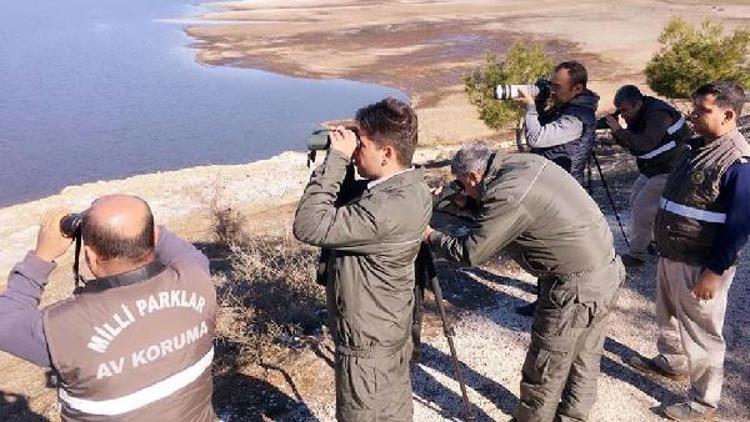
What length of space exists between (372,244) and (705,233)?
76.8 inches

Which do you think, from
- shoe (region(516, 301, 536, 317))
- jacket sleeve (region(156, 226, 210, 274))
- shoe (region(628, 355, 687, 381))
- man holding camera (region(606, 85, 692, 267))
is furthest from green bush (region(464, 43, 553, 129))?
jacket sleeve (region(156, 226, 210, 274))

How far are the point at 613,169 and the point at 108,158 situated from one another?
1452 cm

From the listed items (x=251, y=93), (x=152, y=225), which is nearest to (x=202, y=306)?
(x=152, y=225)

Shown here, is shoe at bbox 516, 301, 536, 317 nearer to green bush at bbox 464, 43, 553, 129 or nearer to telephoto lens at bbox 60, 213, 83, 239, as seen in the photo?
telephoto lens at bbox 60, 213, 83, 239

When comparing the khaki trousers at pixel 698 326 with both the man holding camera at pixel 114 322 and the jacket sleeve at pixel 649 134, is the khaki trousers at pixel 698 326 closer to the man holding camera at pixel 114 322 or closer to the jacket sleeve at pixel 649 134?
the jacket sleeve at pixel 649 134

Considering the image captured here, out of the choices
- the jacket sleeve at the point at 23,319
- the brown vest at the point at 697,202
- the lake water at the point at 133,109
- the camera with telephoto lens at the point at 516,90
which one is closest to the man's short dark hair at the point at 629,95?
the camera with telephoto lens at the point at 516,90

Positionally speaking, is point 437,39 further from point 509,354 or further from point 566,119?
point 509,354

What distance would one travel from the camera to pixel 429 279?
3.60 metres

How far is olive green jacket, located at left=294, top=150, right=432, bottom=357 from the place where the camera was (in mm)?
2701

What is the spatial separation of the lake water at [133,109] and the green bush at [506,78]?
6.26 metres

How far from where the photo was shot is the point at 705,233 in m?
3.64

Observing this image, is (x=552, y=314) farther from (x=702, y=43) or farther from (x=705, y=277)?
(x=702, y=43)

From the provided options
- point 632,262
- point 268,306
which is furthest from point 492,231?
point 632,262

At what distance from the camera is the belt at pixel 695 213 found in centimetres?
356
